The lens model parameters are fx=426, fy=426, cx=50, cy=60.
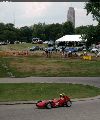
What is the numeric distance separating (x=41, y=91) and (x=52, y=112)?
9070mm

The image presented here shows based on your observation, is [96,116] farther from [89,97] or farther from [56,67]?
[56,67]

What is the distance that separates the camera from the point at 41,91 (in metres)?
33.9

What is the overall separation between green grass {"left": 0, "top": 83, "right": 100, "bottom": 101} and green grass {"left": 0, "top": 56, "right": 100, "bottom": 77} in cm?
935

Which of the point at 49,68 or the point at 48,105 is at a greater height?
the point at 49,68

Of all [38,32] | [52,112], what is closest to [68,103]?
[52,112]

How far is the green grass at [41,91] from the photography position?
3114 centimetres

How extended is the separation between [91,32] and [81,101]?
57.7 ft

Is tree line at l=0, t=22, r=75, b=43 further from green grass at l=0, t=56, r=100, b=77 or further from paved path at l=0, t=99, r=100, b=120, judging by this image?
paved path at l=0, t=99, r=100, b=120

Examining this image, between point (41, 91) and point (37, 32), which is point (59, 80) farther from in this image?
point (37, 32)

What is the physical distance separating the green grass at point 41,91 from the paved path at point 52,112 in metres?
3.31

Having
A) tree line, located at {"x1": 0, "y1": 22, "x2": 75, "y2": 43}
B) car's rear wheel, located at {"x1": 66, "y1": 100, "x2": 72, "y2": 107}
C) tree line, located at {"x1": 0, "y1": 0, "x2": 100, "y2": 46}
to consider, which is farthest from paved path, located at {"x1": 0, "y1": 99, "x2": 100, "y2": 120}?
tree line, located at {"x1": 0, "y1": 22, "x2": 75, "y2": 43}

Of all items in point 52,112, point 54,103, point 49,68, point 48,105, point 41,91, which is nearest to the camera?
point 52,112

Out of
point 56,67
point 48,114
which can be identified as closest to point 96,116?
point 48,114

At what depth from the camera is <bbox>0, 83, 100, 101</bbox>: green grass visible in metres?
31.1
